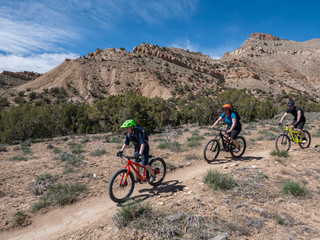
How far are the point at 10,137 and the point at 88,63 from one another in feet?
125

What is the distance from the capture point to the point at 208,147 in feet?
23.3

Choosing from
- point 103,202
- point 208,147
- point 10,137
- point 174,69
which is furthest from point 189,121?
point 174,69

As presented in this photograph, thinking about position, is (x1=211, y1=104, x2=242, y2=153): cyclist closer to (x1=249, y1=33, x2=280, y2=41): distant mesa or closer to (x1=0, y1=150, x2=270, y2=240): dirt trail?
(x1=0, y1=150, x2=270, y2=240): dirt trail

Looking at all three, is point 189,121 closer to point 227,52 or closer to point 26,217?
point 26,217

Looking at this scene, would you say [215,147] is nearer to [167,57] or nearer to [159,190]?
[159,190]

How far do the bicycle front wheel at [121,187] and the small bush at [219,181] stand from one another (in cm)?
199

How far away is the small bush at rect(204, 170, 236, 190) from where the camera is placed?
4.56 meters

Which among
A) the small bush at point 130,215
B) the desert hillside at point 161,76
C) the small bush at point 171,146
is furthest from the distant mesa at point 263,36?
the small bush at point 130,215

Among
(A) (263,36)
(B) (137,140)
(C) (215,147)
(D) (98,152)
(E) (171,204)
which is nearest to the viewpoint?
(E) (171,204)

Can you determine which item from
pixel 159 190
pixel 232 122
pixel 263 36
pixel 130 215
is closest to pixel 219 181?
pixel 159 190

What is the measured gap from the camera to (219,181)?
15.2ft

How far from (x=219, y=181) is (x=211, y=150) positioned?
2.51m

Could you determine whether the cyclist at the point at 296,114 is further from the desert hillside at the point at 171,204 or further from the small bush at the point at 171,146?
the small bush at the point at 171,146

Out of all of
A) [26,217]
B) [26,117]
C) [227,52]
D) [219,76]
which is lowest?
[26,217]
